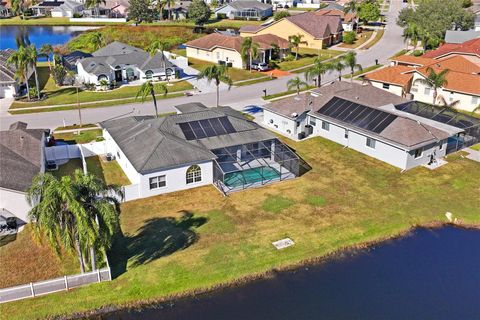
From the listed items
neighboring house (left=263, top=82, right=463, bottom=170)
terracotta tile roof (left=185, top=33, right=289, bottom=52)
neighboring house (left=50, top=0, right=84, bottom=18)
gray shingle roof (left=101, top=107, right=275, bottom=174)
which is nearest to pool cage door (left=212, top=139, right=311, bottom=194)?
gray shingle roof (left=101, top=107, right=275, bottom=174)

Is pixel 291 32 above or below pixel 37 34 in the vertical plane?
above

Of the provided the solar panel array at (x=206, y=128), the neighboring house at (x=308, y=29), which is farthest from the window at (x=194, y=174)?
the neighboring house at (x=308, y=29)

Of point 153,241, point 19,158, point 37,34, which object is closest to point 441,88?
point 153,241

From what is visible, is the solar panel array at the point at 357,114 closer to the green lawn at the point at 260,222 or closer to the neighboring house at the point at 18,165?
the green lawn at the point at 260,222

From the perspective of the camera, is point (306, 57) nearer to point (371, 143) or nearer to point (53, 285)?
point (371, 143)

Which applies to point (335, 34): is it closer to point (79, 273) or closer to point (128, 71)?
point (128, 71)

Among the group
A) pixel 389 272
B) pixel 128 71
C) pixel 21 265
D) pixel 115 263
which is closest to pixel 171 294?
pixel 115 263
